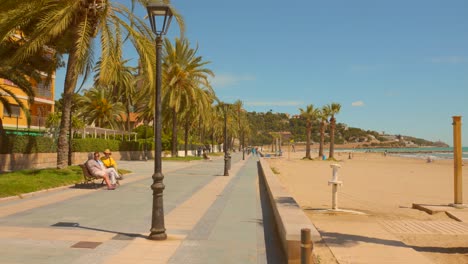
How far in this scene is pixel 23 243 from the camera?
19.6 ft

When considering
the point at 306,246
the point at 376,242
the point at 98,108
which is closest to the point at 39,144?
the point at 376,242

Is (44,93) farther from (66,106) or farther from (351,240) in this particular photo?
(351,240)

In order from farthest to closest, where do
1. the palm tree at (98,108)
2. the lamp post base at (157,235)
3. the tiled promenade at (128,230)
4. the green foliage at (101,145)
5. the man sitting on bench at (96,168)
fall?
the palm tree at (98,108) → the green foliage at (101,145) → the man sitting on bench at (96,168) → the lamp post base at (157,235) → the tiled promenade at (128,230)

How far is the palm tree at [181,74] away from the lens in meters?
34.3

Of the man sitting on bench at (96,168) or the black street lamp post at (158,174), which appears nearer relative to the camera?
the black street lamp post at (158,174)

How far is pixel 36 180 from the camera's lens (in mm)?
13195

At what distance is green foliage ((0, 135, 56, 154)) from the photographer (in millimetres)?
20172

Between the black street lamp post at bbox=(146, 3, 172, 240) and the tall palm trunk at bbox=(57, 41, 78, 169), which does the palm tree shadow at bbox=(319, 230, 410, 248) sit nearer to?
the black street lamp post at bbox=(146, 3, 172, 240)

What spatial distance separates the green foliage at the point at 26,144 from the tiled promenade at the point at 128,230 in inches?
400

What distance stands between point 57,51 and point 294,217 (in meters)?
15.9

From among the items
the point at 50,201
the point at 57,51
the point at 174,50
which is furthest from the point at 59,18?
the point at 174,50

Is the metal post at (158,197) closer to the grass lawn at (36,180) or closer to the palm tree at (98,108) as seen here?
the grass lawn at (36,180)

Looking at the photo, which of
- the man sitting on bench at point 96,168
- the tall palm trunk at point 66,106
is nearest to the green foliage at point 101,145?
the tall palm trunk at point 66,106

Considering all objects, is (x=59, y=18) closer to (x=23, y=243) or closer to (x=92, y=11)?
(x=92, y=11)
